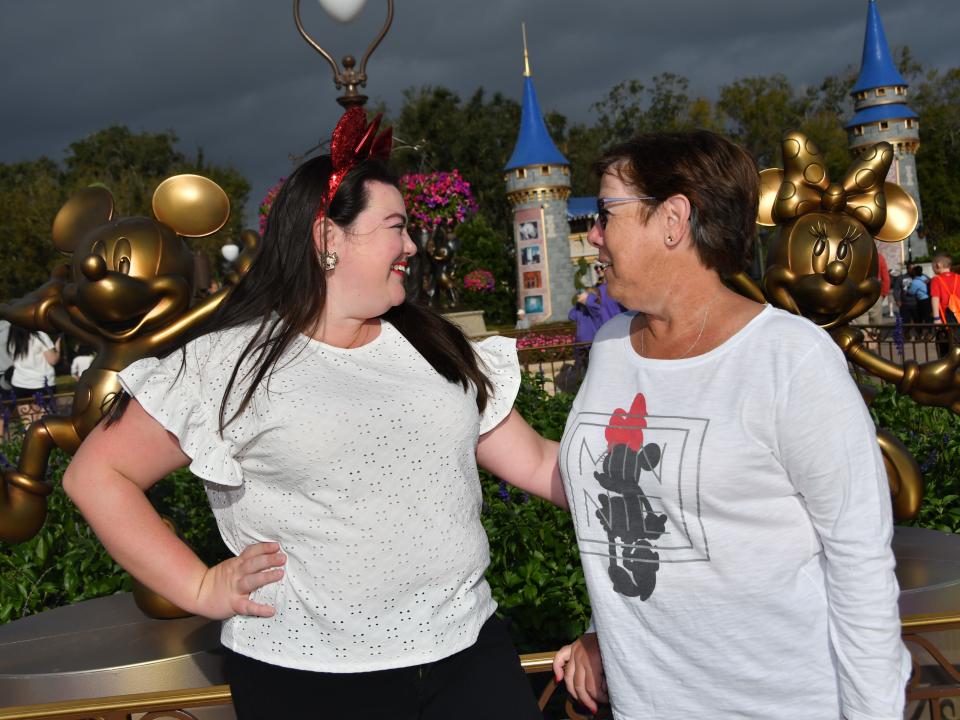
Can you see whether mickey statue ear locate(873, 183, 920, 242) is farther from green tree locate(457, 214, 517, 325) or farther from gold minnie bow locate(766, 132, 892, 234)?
green tree locate(457, 214, 517, 325)

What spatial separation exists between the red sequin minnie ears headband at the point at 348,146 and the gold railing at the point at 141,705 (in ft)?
3.58

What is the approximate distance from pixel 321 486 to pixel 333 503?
0.04m

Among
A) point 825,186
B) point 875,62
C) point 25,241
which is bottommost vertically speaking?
point 825,186

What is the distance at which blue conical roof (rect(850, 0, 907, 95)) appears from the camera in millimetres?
28281

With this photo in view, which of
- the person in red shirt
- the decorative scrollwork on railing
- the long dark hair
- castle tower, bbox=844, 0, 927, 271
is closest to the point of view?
the long dark hair

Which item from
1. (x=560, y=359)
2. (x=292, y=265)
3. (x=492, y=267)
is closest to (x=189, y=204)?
(x=292, y=265)

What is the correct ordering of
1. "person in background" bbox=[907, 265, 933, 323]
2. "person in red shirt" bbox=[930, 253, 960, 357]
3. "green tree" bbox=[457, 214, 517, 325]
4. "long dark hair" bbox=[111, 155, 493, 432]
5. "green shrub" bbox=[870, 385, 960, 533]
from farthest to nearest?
"green tree" bbox=[457, 214, 517, 325] < "person in background" bbox=[907, 265, 933, 323] < "person in red shirt" bbox=[930, 253, 960, 357] < "green shrub" bbox=[870, 385, 960, 533] < "long dark hair" bbox=[111, 155, 493, 432]

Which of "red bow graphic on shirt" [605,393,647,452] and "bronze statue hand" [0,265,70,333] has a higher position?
"bronze statue hand" [0,265,70,333]

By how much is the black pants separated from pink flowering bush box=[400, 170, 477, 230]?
13.6 m

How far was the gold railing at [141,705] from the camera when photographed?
207 centimetres

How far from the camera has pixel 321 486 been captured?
1.69m

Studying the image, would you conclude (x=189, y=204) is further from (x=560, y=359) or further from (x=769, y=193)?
(x=560, y=359)

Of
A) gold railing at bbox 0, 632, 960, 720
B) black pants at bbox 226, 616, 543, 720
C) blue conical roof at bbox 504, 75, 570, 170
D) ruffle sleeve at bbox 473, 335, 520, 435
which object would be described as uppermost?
blue conical roof at bbox 504, 75, 570, 170

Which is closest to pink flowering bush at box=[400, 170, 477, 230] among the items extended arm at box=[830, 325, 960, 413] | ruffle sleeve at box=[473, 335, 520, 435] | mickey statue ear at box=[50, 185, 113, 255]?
mickey statue ear at box=[50, 185, 113, 255]
